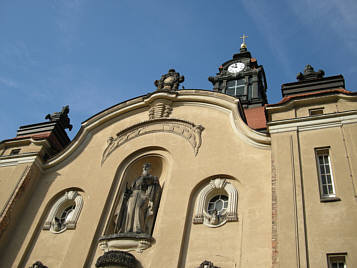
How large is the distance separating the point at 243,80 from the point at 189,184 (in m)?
13.5

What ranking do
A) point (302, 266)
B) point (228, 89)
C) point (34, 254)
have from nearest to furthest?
point (302, 266), point (34, 254), point (228, 89)

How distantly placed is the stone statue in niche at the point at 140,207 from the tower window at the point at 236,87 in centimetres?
1194

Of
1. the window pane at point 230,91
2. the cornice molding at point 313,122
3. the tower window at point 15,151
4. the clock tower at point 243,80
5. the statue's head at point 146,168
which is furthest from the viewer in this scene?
the window pane at point 230,91

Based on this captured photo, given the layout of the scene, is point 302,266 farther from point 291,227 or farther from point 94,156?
point 94,156

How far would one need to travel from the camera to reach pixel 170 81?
58.0 feet

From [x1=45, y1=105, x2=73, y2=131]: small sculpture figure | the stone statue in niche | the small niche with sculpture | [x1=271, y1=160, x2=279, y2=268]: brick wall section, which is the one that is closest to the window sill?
[x1=271, y1=160, x2=279, y2=268]: brick wall section

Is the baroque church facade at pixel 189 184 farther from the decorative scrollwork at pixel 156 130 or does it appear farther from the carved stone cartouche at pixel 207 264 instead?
the carved stone cartouche at pixel 207 264

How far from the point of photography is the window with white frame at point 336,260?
918 centimetres

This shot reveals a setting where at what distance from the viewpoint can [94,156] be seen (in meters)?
15.6

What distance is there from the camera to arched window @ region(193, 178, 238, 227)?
11867 mm

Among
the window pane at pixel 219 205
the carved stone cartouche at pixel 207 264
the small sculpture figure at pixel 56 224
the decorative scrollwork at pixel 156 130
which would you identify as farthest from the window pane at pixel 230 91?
the carved stone cartouche at pixel 207 264

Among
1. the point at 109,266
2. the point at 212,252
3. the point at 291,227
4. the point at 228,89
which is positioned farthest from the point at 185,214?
the point at 228,89

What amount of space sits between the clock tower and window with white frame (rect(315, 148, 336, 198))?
11.0 meters

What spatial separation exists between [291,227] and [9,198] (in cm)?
959
